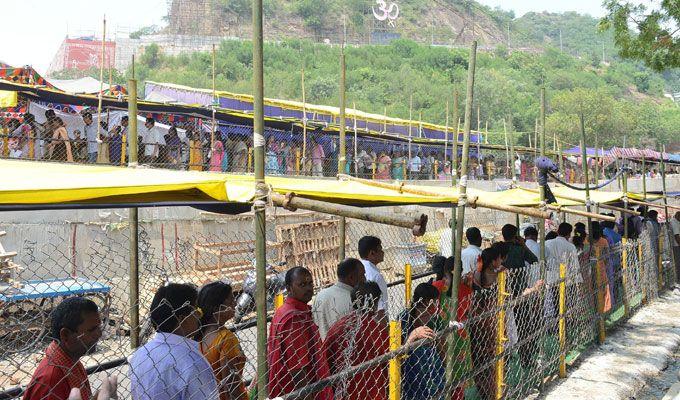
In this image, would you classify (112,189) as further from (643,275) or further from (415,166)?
(415,166)

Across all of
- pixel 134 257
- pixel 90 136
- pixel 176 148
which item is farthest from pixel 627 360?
pixel 90 136

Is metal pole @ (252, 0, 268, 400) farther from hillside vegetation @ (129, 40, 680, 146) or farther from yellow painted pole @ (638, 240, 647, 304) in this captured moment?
hillside vegetation @ (129, 40, 680, 146)

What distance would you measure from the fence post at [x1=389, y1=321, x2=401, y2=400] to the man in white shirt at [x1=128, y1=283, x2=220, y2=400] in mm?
1238

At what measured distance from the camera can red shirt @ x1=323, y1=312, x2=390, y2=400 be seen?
4152 millimetres

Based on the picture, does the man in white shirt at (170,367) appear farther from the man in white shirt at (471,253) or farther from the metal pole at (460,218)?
the man in white shirt at (471,253)

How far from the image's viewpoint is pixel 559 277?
7301 millimetres

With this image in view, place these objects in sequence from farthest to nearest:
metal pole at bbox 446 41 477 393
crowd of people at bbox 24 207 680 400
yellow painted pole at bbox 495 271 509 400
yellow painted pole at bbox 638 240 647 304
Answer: yellow painted pole at bbox 638 240 647 304
yellow painted pole at bbox 495 271 509 400
metal pole at bbox 446 41 477 393
crowd of people at bbox 24 207 680 400

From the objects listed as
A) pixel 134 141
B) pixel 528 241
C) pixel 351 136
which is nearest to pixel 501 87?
pixel 351 136

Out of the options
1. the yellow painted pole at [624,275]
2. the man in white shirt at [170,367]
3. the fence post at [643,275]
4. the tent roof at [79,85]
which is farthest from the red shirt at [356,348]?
the tent roof at [79,85]

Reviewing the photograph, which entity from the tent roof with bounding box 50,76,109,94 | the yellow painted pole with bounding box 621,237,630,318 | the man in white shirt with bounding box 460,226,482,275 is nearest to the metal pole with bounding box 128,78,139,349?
the man in white shirt with bounding box 460,226,482,275

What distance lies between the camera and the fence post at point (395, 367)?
4.05m

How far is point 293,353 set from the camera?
3881 mm

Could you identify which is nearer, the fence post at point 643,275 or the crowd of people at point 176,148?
the fence post at point 643,275

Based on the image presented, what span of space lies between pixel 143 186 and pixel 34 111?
37.5ft
